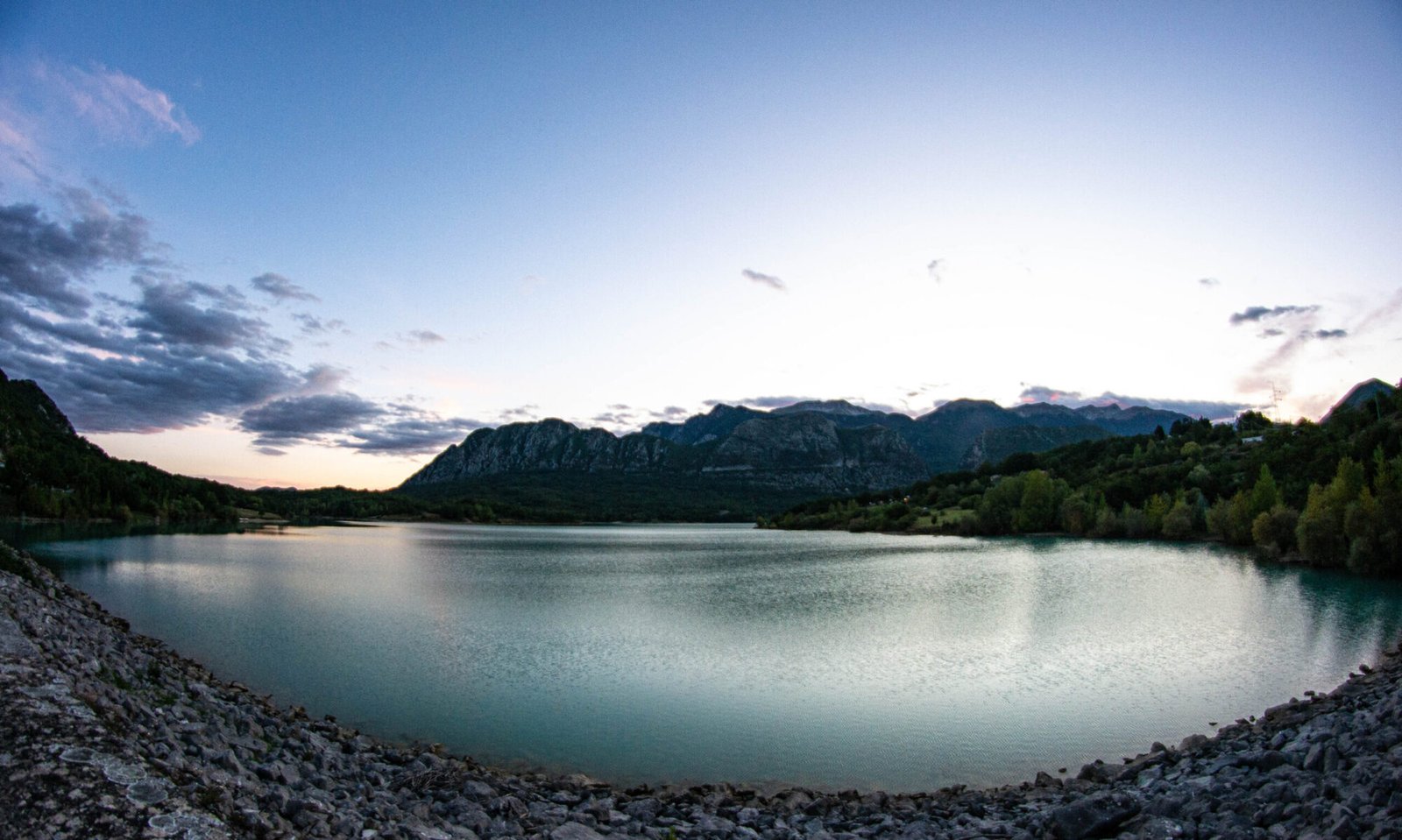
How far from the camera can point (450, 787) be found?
11859mm

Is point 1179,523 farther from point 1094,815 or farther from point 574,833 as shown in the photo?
point 574,833

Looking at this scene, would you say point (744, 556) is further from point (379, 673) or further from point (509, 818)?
point (509, 818)

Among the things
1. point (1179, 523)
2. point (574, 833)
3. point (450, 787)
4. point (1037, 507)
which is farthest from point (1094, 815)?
point (1037, 507)

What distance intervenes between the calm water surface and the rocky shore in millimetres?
2047

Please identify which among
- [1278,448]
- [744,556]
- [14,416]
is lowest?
[744,556]

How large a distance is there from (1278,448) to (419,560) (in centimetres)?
12008

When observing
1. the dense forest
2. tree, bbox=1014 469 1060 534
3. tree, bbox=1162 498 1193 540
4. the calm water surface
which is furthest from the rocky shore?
tree, bbox=1014 469 1060 534

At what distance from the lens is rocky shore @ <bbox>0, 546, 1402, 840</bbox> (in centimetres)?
620

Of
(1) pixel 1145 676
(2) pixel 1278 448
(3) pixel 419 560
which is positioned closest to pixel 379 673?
(1) pixel 1145 676

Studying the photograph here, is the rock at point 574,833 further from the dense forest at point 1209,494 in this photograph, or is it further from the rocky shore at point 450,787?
the dense forest at point 1209,494

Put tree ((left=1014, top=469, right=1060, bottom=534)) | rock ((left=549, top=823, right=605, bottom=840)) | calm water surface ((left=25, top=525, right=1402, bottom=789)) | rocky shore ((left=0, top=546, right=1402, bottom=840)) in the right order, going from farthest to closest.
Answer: tree ((left=1014, top=469, right=1060, bottom=534)), calm water surface ((left=25, top=525, right=1402, bottom=789)), rock ((left=549, top=823, right=605, bottom=840)), rocky shore ((left=0, top=546, right=1402, bottom=840))

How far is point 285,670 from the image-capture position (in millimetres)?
23250

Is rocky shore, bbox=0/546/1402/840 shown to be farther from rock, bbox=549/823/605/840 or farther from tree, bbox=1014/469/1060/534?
tree, bbox=1014/469/1060/534

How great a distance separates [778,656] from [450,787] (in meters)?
16.0
